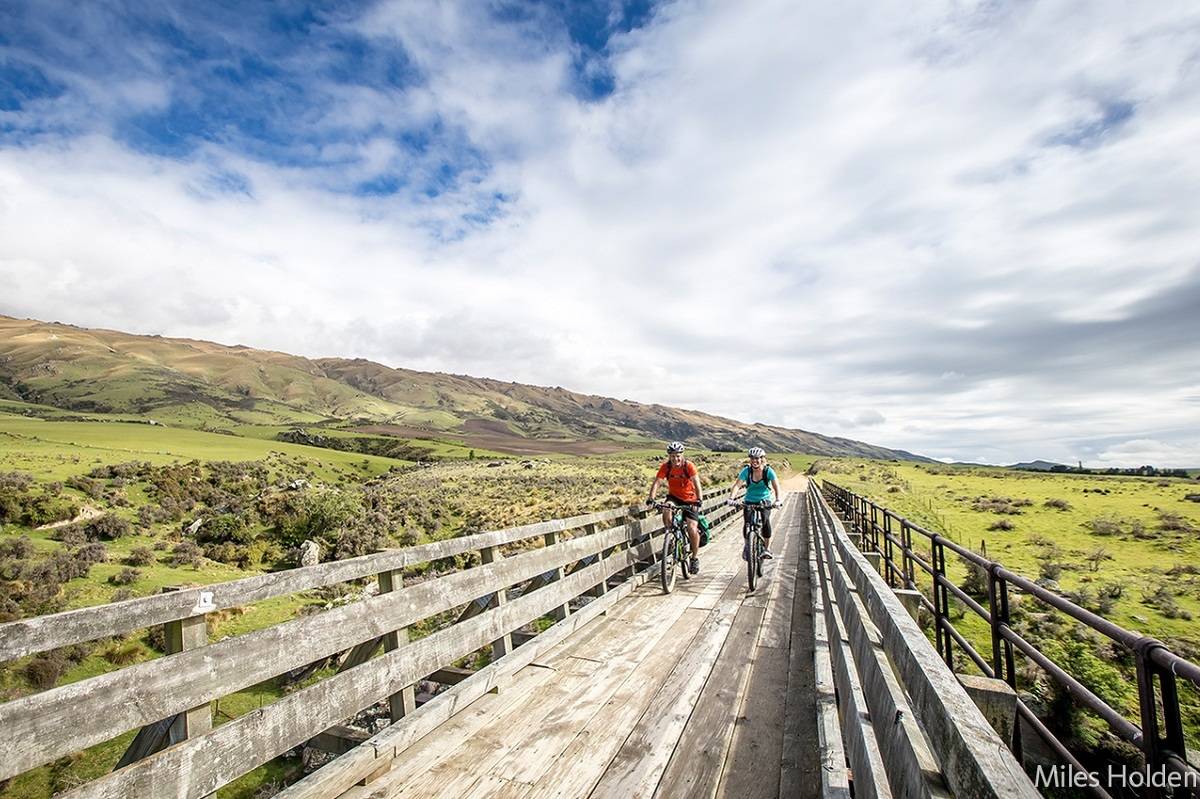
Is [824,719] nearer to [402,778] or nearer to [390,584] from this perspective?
[402,778]

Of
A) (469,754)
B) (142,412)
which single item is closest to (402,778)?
(469,754)

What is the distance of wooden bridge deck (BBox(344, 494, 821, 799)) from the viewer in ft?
12.3

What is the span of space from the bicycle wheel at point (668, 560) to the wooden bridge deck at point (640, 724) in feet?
5.56

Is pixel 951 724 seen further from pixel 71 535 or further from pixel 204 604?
pixel 71 535

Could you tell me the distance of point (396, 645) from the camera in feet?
14.3

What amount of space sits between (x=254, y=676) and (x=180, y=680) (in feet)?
1.42

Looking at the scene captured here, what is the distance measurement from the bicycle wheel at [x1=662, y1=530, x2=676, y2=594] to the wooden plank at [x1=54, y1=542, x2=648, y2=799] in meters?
4.62

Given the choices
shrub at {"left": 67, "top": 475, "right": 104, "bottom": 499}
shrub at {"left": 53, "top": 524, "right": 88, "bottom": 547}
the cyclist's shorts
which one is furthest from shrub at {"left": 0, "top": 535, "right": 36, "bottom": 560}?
the cyclist's shorts

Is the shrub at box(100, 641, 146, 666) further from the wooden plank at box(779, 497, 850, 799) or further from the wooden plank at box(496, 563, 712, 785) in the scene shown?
the wooden plank at box(779, 497, 850, 799)

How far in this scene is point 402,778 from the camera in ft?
12.3

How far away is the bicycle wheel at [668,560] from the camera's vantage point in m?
9.37

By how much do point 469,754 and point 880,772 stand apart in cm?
272

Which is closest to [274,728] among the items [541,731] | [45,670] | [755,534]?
[541,731]

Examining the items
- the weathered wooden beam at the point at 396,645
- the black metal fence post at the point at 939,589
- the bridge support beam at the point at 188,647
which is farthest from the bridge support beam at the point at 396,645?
the black metal fence post at the point at 939,589
